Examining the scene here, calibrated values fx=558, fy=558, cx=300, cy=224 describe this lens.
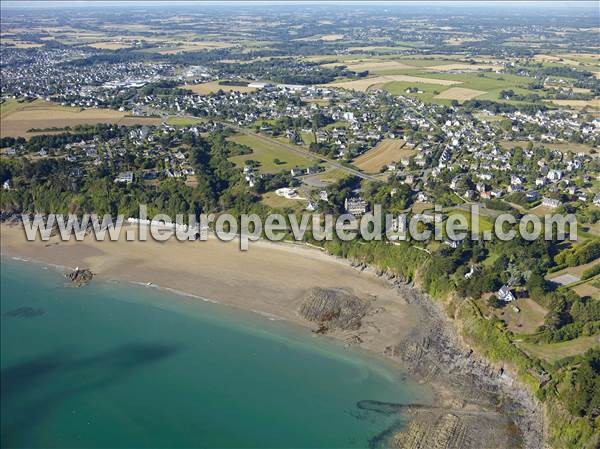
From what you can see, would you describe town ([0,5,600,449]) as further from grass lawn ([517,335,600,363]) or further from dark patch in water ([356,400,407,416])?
dark patch in water ([356,400,407,416])

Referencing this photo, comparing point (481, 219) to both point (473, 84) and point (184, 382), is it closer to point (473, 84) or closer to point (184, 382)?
point (184, 382)

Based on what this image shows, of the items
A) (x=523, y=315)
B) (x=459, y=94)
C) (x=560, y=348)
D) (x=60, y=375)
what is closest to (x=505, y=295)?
(x=523, y=315)

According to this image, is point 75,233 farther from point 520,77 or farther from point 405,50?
point 405,50

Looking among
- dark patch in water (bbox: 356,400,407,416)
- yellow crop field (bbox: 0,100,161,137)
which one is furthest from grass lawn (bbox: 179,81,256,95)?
dark patch in water (bbox: 356,400,407,416)

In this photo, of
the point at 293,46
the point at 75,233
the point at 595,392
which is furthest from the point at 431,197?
the point at 293,46

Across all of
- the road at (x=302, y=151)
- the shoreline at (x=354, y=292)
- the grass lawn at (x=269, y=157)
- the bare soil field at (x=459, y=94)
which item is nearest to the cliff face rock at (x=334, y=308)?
the shoreline at (x=354, y=292)

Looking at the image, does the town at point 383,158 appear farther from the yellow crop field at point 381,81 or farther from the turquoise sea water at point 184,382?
the turquoise sea water at point 184,382
